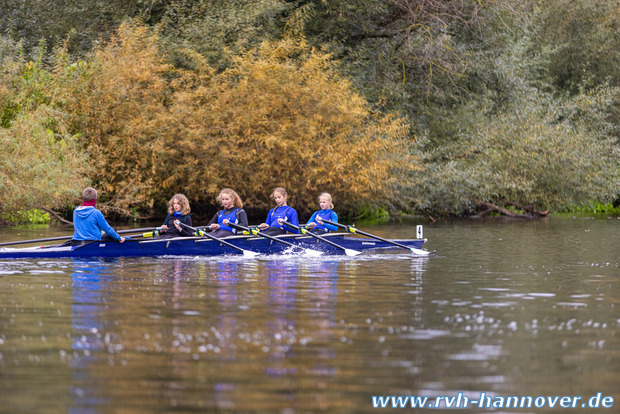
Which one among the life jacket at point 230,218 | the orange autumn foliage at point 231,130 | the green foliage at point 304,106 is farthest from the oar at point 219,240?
the orange autumn foliage at point 231,130

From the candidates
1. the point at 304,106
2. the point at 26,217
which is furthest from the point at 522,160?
the point at 26,217

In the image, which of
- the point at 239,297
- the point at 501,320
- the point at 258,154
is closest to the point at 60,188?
the point at 258,154

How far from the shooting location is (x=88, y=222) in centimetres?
1391

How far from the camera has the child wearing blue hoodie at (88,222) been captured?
45.2ft

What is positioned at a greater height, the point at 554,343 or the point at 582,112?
the point at 582,112

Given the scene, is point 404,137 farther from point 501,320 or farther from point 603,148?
point 501,320

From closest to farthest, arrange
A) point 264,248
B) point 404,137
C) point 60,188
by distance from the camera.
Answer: point 264,248 < point 60,188 < point 404,137

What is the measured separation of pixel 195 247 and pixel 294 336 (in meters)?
8.05

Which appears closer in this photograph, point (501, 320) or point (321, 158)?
point (501, 320)

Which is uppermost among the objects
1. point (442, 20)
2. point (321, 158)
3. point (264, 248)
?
point (442, 20)

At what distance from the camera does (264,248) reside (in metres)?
15.7

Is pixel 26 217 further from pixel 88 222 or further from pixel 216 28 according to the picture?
pixel 88 222

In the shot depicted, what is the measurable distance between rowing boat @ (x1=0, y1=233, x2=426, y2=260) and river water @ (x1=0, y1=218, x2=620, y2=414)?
57 cm

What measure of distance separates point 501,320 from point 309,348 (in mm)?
2255
